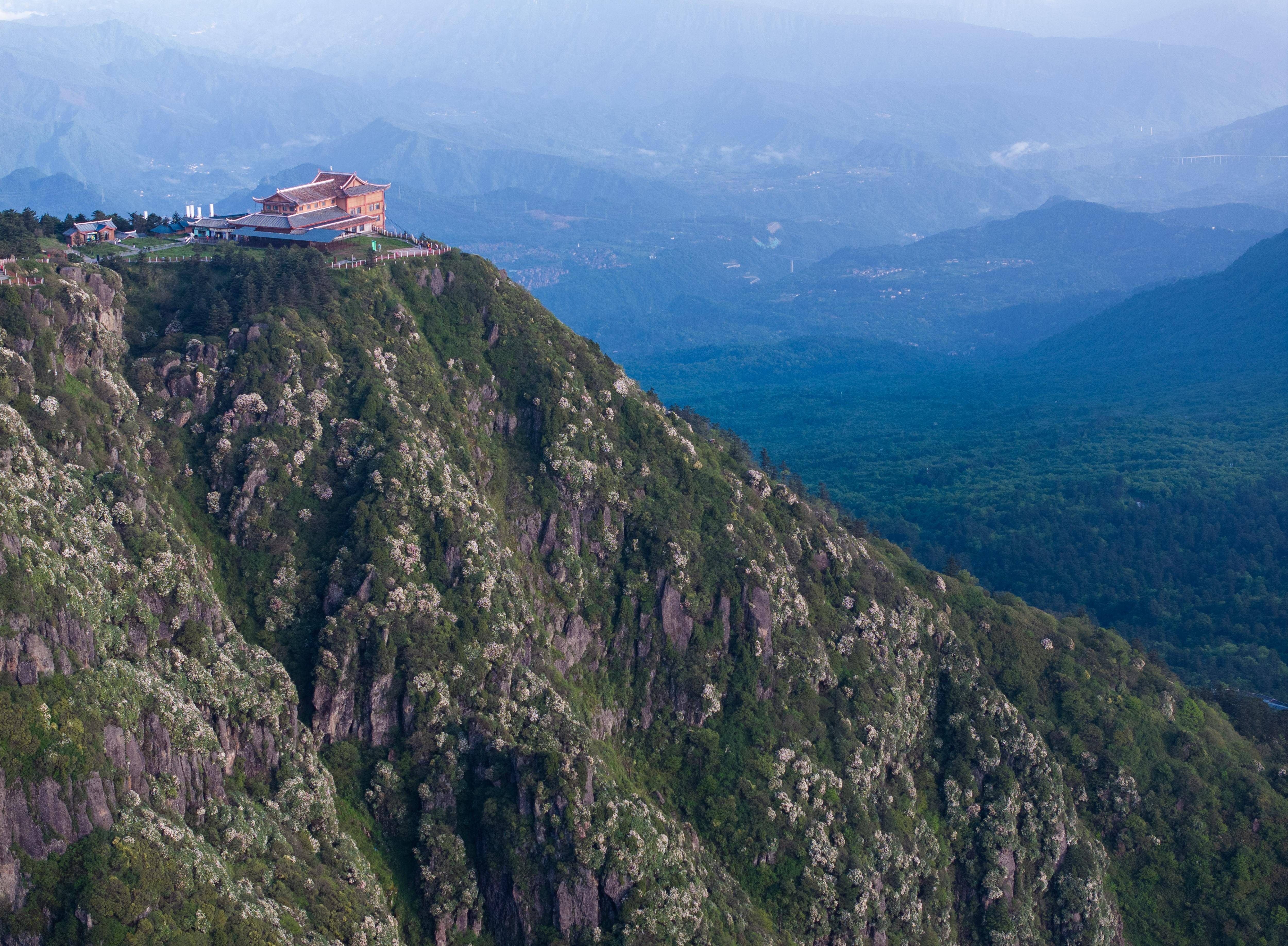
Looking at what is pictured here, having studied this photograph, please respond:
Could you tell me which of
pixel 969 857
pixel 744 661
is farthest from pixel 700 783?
pixel 969 857

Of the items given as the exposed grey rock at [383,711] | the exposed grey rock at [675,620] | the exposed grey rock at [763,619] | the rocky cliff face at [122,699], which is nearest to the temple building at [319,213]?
the rocky cliff face at [122,699]

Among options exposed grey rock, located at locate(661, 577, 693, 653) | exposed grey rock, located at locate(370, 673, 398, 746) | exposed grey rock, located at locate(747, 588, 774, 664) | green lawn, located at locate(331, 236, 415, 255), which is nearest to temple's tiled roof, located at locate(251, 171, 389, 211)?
green lawn, located at locate(331, 236, 415, 255)

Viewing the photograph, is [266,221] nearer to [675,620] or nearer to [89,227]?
[89,227]

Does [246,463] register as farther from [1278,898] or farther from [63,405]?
[1278,898]

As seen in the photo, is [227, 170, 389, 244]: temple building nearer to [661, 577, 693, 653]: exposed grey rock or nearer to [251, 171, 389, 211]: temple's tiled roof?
[251, 171, 389, 211]: temple's tiled roof

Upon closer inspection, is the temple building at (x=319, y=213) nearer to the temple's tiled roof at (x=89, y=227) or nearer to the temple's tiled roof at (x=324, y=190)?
the temple's tiled roof at (x=324, y=190)

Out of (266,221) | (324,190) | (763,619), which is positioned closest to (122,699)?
(763,619)
